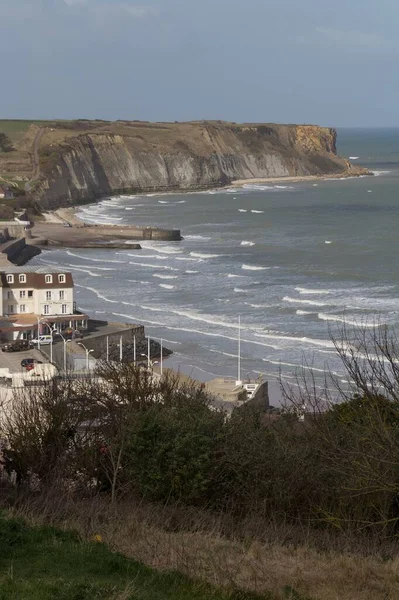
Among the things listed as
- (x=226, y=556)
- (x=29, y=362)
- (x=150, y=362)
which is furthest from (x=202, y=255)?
(x=226, y=556)

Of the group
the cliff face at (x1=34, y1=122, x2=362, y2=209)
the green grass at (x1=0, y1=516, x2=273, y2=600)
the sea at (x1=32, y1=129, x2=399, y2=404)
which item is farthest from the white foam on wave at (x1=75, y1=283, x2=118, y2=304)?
the cliff face at (x1=34, y1=122, x2=362, y2=209)

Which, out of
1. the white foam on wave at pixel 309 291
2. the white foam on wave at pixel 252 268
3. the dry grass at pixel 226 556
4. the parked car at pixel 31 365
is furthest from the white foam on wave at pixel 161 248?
the dry grass at pixel 226 556

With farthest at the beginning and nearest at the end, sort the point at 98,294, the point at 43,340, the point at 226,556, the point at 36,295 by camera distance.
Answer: the point at 98,294, the point at 36,295, the point at 43,340, the point at 226,556

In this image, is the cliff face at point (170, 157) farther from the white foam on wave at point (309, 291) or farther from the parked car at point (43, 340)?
the parked car at point (43, 340)

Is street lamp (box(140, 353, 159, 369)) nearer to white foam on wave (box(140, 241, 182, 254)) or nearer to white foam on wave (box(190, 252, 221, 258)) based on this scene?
white foam on wave (box(190, 252, 221, 258))

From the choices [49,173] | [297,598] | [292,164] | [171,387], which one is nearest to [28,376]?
[171,387]

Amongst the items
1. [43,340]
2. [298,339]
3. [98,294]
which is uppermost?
[98,294]

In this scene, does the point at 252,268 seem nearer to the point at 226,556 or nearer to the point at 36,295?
the point at 36,295
